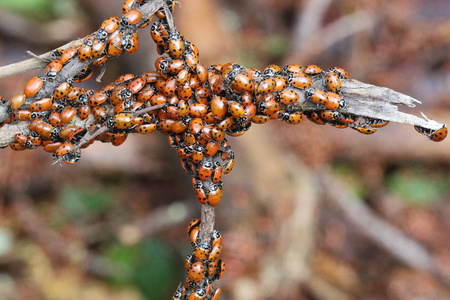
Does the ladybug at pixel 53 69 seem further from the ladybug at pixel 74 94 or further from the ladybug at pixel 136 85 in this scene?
the ladybug at pixel 136 85

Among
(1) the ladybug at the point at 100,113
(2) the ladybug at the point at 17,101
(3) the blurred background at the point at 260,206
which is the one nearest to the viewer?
(2) the ladybug at the point at 17,101

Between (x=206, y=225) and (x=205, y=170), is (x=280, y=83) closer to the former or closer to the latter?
(x=205, y=170)

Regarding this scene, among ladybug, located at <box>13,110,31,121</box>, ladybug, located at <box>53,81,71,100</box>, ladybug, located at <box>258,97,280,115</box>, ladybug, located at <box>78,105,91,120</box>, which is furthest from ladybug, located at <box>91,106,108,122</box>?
ladybug, located at <box>258,97,280,115</box>

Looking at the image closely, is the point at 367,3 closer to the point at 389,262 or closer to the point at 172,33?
the point at 389,262

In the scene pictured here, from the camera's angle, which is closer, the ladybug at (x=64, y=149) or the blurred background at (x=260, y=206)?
the ladybug at (x=64, y=149)

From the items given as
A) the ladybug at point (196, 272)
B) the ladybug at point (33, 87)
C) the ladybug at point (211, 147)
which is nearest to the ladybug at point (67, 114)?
the ladybug at point (33, 87)

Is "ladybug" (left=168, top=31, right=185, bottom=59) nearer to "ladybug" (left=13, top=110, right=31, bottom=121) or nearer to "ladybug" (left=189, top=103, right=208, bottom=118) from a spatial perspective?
"ladybug" (left=189, top=103, right=208, bottom=118)
